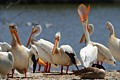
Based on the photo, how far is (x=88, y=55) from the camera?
10.6 metres

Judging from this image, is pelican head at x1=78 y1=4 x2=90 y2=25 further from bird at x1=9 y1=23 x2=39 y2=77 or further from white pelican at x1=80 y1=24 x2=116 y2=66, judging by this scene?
bird at x1=9 y1=23 x2=39 y2=77

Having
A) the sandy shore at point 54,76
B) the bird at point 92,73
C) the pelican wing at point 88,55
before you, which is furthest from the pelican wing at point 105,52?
the bird at point 92,73

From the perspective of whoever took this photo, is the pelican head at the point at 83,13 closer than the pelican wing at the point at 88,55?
No

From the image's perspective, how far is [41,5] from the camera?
49594 millimetres

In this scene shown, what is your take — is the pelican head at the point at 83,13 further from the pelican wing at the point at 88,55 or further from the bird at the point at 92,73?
the bird at the point at 92,73

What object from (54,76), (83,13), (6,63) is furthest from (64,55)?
(6,63)

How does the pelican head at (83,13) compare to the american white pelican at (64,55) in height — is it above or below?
above

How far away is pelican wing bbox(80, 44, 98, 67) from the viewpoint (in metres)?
10.4

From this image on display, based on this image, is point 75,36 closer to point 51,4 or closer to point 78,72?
point 78,72

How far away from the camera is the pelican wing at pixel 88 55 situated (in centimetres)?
1041

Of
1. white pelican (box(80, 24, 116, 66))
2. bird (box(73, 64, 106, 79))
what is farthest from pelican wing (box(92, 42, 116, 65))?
bird (box(73, 64, 106, 79))

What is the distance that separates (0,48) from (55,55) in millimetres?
1071

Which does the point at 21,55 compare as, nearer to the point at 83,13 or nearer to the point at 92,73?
the point at 92,73
